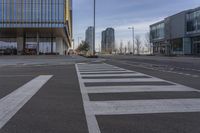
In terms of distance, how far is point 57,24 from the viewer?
71125mm

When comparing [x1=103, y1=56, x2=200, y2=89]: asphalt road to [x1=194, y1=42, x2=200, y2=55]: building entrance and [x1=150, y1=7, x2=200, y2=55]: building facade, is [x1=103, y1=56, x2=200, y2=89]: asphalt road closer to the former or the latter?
[x1=194, y1=42, x2=200, y2=55]: building entrance

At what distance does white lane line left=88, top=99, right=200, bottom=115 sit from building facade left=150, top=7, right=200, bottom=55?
7843cm

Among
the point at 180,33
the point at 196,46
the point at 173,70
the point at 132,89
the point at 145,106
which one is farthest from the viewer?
the point at 180,33

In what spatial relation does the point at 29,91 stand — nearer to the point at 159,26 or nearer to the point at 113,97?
the point at 113,97

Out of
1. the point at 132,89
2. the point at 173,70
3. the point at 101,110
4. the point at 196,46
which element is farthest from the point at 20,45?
the point at 101,110

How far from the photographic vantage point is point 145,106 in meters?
8.14

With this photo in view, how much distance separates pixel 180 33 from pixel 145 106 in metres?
89.9

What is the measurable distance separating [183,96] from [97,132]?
453 centimetres

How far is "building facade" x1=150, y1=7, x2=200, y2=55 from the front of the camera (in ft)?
286

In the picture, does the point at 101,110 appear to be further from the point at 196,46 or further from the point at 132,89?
the point at 196,46

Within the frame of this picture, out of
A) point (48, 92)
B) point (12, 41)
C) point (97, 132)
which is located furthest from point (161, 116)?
point (12, 41)

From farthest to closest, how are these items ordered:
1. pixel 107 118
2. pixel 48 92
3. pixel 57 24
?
pixel 57 24, pixel 48 92, pixel 107 118

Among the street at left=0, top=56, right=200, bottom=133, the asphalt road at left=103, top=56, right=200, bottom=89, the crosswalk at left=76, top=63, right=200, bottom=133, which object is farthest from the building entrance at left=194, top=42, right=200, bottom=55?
the street at left=0, top=56, right=200, bottom=133

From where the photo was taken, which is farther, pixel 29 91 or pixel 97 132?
pixel 29 91
